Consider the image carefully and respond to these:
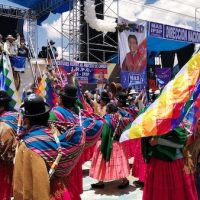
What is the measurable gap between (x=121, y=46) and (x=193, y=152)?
13579mm

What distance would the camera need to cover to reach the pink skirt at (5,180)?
4.23m

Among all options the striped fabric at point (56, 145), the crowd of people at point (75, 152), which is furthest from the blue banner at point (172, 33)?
the striped fabric at point (56, 145)

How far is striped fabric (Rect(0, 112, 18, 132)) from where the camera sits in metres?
4.06

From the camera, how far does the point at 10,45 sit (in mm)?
13039

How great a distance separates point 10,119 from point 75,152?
1324mm

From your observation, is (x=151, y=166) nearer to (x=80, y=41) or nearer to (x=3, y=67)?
(x=3, y=67)

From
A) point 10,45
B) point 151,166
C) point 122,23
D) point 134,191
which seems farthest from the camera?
point 122,23

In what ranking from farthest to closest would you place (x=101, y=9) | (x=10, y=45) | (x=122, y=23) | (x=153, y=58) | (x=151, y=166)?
(x=153, y=58) < (x=101, y=9) < (x=122, y=23) < (x=10, y=45) < (x=151, y=166)

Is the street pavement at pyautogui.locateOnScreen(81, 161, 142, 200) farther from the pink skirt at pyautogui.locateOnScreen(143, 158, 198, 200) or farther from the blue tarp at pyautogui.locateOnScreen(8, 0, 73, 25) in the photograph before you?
the blue tarp at pyautogui.locateOnScreen(8, 0, 73, 25)

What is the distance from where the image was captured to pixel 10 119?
13.5ft

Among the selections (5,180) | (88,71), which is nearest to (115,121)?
(5,180)

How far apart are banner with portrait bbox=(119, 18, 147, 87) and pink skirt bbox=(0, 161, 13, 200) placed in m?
13.1

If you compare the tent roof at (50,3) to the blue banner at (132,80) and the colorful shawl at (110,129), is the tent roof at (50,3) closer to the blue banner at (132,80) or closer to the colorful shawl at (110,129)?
the blue banner at (132,80)

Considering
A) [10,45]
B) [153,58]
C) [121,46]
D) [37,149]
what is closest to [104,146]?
[37,149]
